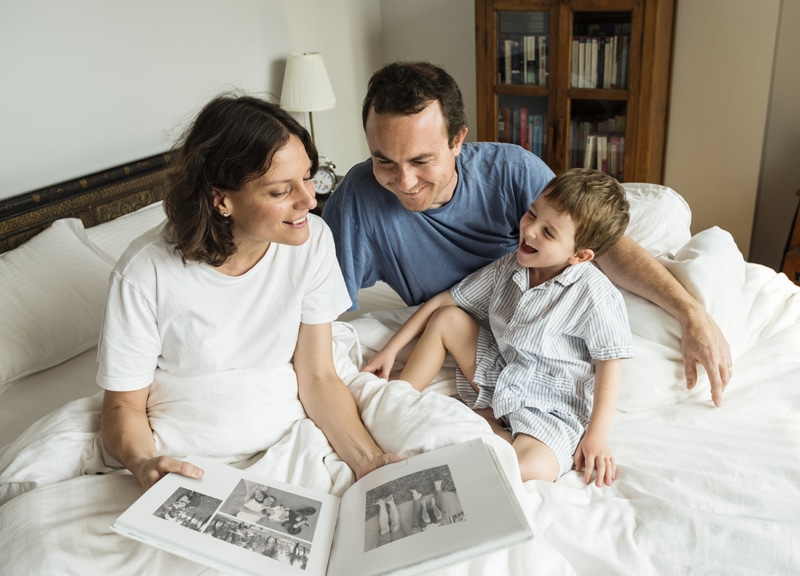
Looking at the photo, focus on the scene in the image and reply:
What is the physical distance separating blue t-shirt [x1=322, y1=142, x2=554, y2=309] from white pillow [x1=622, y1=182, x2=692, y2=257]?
1.05 ft

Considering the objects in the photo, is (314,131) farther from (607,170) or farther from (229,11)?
(607,170)

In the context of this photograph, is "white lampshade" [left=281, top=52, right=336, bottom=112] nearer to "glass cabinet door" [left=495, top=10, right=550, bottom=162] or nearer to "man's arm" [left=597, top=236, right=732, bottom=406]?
"glass cabinet door" [left=495, top=10, right=550, bottom=162]

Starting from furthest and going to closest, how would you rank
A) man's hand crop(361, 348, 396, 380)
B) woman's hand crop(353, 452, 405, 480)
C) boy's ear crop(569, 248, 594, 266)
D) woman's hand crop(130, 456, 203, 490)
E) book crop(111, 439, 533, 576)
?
man's hand crop(361, 348, 396, 380), boy's ear crop(569, 248, 594, 266), woman's hand crop(353, 452, 405, 480), woman's hand crop(130, 456, 203, 490), book crop(111, 439, 533, 576)

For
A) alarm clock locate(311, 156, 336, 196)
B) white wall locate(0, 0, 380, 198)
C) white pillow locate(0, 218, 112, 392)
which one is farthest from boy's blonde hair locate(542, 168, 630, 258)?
alarm clock locate(311, 156, 336, 196)

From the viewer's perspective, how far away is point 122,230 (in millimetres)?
2213

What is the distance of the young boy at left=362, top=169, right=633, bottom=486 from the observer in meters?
1.43

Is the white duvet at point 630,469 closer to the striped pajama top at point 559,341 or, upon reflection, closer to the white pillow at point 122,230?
the striped pajama top at point 559,341

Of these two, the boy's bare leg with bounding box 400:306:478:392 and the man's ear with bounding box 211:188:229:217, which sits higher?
the man's ear with bounding box 211:188:229:217

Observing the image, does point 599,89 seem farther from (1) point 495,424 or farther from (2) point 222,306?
(2) point 222,306

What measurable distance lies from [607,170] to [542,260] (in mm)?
1837

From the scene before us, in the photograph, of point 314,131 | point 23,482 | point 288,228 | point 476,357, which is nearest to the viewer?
point 23,482

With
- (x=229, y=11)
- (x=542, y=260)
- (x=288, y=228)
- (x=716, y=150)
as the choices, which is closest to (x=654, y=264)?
(x=542, y=260)

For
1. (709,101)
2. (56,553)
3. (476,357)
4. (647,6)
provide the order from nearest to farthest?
(56,553) < (476,357) < (647,6) < (709,101)

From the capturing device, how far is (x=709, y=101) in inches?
122
